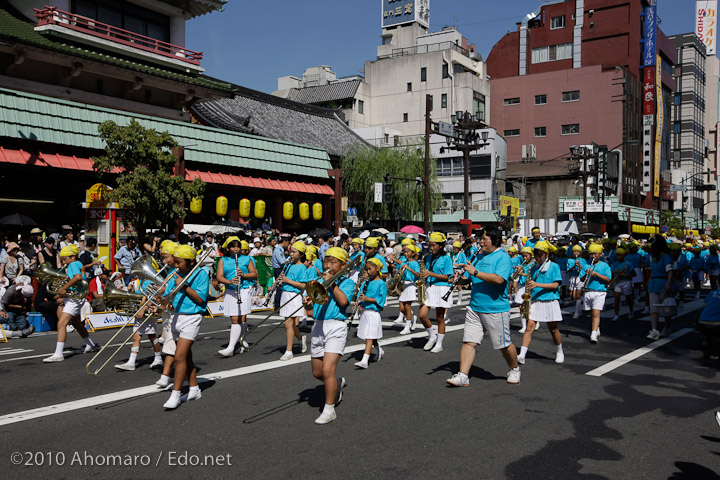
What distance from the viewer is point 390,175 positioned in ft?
125

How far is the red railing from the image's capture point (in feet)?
70.5

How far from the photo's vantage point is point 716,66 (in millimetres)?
95312

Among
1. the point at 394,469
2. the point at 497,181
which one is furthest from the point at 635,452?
the point at 497,181

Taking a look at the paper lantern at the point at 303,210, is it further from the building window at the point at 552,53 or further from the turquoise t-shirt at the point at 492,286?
the building window at the point at 552,53

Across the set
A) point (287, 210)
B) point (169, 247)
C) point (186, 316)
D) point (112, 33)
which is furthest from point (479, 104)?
point (186, 316)

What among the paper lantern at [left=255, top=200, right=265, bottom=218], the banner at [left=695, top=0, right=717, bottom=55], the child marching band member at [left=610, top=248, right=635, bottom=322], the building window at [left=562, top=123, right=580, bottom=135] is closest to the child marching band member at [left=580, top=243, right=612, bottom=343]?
the child marching band member at [left=610, top=248, right=635, bottom=322]

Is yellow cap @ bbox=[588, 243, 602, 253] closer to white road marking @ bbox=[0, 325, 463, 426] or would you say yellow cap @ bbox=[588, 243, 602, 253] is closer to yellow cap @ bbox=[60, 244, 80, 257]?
white road marking @ bbox=[0, 325, 463, 426]

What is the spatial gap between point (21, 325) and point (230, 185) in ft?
48.0

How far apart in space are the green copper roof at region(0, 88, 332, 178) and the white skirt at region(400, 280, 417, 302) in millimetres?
13837

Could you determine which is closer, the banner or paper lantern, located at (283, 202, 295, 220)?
paper lantern, located at (283, 202, 295, 220)

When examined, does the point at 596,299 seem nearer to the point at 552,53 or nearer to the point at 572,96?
the point at 572,96

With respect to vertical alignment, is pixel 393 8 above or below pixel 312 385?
above

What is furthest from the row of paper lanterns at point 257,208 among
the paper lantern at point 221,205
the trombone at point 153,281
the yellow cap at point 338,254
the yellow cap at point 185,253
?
the yellow cap at point 338,254

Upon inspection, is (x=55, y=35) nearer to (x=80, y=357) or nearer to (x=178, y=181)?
(x=178, y=181)
